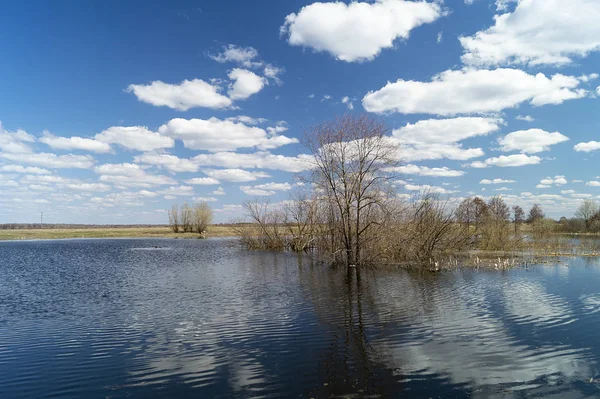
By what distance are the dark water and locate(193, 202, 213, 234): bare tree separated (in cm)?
9089

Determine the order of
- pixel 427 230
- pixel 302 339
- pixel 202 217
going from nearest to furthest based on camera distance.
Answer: pixel 302 339 < pixel 427 230 < pixel 202 217

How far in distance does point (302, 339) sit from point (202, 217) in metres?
105

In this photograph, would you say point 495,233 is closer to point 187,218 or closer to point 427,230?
point 427,230

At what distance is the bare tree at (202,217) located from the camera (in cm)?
11231

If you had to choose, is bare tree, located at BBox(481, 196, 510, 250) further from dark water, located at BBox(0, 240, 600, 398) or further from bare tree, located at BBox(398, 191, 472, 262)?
dark water, located at BBox(0, 240, 600, 398)

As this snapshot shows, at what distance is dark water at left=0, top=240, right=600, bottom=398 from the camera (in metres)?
8.33

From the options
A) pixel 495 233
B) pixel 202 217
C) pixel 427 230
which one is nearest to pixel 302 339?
pixel 427 230

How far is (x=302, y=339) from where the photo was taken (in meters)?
11.6

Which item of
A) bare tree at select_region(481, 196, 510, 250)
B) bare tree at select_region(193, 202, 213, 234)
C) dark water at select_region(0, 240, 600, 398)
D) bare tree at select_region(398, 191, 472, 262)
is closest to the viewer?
dark water at select_region(0, 240, 600, 398)

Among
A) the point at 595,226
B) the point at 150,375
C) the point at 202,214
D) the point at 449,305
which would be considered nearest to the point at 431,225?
the point at 449,305

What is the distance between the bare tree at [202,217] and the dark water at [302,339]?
9089cm

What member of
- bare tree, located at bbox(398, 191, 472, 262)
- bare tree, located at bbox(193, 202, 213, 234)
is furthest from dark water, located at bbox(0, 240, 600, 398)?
bare tree, located at bbox(193, 202, 213, 234)

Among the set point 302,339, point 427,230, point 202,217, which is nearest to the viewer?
point 302,339

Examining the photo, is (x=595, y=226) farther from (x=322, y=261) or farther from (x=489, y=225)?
(x=322, y=261)
